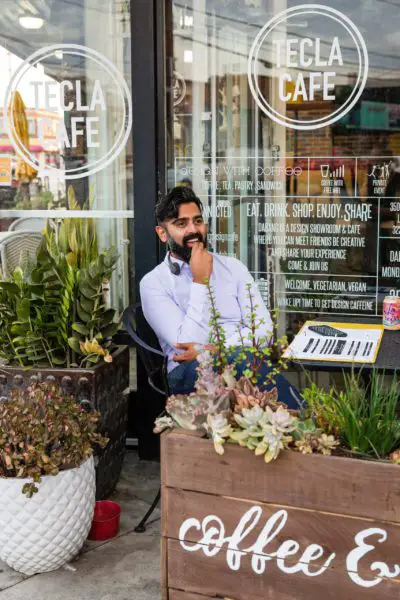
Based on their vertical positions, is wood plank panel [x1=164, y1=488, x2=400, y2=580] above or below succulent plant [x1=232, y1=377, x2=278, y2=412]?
below

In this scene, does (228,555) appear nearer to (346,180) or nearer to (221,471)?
(221,471)

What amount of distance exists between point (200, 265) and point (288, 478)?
4.51 ft

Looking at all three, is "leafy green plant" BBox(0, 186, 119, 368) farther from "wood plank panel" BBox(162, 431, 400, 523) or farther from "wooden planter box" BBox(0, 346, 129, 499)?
"wood plank panel" BBox(162, 431, 400, 523)

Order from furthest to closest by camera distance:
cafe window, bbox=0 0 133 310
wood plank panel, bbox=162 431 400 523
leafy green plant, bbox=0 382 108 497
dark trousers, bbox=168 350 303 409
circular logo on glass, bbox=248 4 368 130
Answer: cafe window, bbox=0 0 133 310
circular logo on glass, bbox=248 4 368 130
dark trousers, bbox=168 350 303 409
leafy green plant, bbox=0 382 108 497
wood plank panel, bbox=162 431 400 523

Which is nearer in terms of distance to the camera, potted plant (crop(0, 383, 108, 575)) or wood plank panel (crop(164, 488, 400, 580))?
wood plank panel (crop(164, 488, 400, 580))

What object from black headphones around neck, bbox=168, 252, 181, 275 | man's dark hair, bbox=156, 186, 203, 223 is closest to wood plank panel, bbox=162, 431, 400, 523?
black headphones around neck, bbox=168, 252, 181, 275

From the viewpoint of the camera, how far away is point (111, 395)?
146 inches

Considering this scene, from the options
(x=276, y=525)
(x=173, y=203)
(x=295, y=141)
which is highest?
(x=295, y=141)

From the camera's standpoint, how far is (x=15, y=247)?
14.3 feet

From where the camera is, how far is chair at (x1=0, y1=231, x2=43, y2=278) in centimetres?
430

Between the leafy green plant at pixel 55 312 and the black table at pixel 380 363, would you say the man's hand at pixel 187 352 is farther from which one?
the black table at pixel 380 363

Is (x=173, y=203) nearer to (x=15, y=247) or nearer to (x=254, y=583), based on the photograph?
(x=15, y=247)

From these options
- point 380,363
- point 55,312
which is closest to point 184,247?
point 55,312

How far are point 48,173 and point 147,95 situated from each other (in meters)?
0.71
